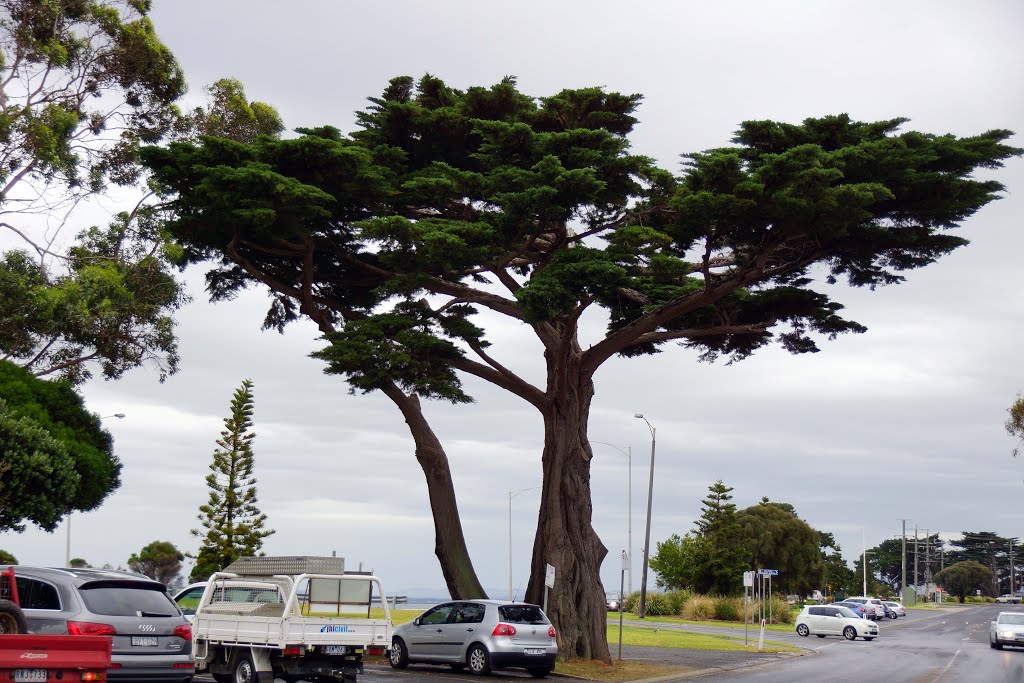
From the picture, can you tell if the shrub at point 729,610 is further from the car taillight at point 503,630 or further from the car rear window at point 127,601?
the car rear window at point 127,601

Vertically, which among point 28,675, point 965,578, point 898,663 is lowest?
point 965,578

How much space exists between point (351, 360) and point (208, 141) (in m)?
5.94

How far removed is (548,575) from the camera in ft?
88.6

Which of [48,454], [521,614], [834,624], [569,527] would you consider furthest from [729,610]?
[48,454]

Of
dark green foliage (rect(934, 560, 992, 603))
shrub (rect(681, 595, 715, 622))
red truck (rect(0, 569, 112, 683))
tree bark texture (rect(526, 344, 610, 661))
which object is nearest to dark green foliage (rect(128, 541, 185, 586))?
shrub (rect(681, 595, 715, 622))

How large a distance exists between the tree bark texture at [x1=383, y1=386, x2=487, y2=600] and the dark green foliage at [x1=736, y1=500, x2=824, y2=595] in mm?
50082

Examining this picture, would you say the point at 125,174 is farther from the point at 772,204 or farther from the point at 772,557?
the point at 772,557

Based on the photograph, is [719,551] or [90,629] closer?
[90,629]

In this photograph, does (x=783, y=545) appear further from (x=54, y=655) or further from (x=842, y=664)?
(x=54, y=655)

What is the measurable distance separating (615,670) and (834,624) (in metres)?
27.2

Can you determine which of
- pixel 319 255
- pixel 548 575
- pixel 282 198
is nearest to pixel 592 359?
pixel 548 575

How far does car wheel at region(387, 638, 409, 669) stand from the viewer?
2498cm

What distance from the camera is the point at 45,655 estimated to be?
10898mm

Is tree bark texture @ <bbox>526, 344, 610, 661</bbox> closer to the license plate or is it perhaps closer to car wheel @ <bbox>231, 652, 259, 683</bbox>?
car wheel @ <bbox>231, 652, 259, 683</bbox>
